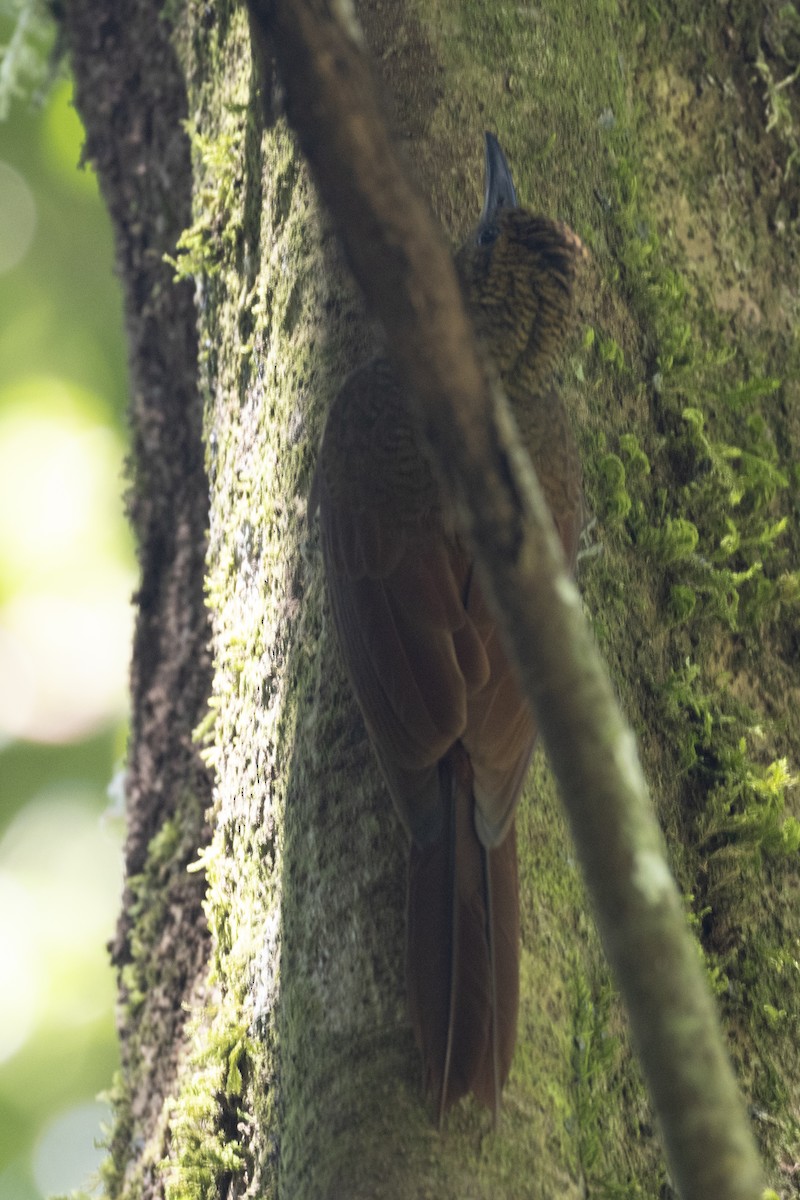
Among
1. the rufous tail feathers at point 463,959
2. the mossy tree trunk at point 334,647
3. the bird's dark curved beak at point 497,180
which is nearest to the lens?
the rufous tail feathers at point 463,959

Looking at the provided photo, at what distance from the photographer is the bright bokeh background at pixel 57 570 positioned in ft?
17.2

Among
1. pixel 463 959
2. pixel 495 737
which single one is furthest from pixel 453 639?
pixel 463 959

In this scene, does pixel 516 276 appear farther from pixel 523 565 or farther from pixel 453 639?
pixel 523 565

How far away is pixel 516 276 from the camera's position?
2.55 m

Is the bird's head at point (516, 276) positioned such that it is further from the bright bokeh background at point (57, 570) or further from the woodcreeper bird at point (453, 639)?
the bright bokeh background at point (57, 570)

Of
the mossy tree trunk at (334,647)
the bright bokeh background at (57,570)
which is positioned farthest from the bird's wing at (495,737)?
the bright bokeh background at (57,570)

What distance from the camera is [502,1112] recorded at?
1799mm

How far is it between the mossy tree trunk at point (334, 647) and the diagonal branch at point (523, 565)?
0.74 m

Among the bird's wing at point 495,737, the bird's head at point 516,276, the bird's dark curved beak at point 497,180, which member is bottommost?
the bird's wing at point 495,737

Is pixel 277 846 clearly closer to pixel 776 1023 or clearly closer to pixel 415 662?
pixel 415 662

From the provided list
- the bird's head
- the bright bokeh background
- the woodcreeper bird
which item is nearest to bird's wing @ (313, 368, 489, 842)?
the woodcreeper bird

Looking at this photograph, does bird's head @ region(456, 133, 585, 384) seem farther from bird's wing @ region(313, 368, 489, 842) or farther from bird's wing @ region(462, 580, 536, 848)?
bird's wing @ region(462, 580, 536, 848)

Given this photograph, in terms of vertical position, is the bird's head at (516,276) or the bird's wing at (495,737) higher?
the bird's head at (516,276)

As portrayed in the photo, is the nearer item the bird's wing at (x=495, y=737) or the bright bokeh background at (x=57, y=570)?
the bird's wing at (x=495, y=737)
